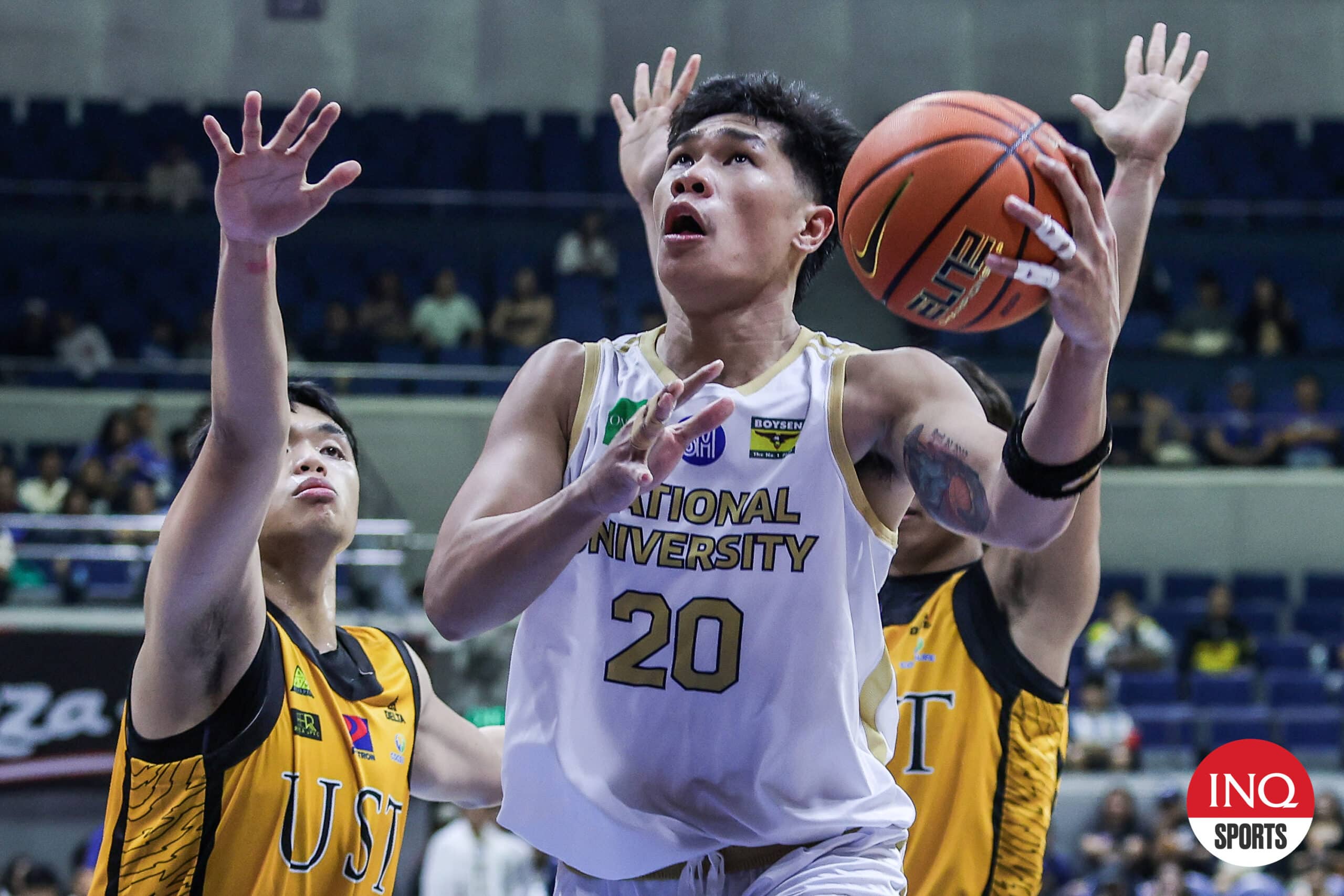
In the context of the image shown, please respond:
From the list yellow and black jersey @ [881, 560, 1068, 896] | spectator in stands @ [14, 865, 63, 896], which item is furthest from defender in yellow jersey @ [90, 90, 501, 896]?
spectator in stands @ [14, 865, 63, 896]

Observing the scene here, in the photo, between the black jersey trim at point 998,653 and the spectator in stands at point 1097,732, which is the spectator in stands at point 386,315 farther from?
the black jersey trim at point 998,653

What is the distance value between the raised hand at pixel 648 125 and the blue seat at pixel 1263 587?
11.3 metres

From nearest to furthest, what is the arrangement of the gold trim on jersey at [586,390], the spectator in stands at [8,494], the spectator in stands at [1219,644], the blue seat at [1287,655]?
the gold trim on jersey at [586,390]
the spectator in stands at [8,494]
the spectator in stands at [1219,644]
the blue seat at [1287,655]

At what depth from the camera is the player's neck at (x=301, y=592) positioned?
12.6ft

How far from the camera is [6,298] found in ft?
49.0

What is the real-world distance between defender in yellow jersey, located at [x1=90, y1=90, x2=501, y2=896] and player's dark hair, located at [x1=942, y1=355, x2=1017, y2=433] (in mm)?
1637

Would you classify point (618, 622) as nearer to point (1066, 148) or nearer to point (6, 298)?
point (1066, 148)

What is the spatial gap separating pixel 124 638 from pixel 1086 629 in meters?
7.76

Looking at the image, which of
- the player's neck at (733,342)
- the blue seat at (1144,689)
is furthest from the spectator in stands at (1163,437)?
the player's neck at (733,342)

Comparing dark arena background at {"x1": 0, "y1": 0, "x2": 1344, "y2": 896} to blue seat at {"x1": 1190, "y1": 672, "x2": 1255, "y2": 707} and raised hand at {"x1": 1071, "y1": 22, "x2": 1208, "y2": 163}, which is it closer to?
blue seat at {"x1": 1190, "y1": 672, "x2": 1255, "y2": 707}

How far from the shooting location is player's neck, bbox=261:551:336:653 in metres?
3.83

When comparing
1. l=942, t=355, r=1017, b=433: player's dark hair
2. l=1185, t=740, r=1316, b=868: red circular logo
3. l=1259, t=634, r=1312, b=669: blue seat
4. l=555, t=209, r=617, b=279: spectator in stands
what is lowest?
l=1259, t=634, r=1312, b=669: blue seat

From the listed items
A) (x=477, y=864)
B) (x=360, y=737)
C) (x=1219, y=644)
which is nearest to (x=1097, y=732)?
(x=1219, y=644)

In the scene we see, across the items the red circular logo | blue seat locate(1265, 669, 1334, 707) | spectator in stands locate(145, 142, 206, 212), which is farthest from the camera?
spectator in stands locate(145, 142, 206, 212)
